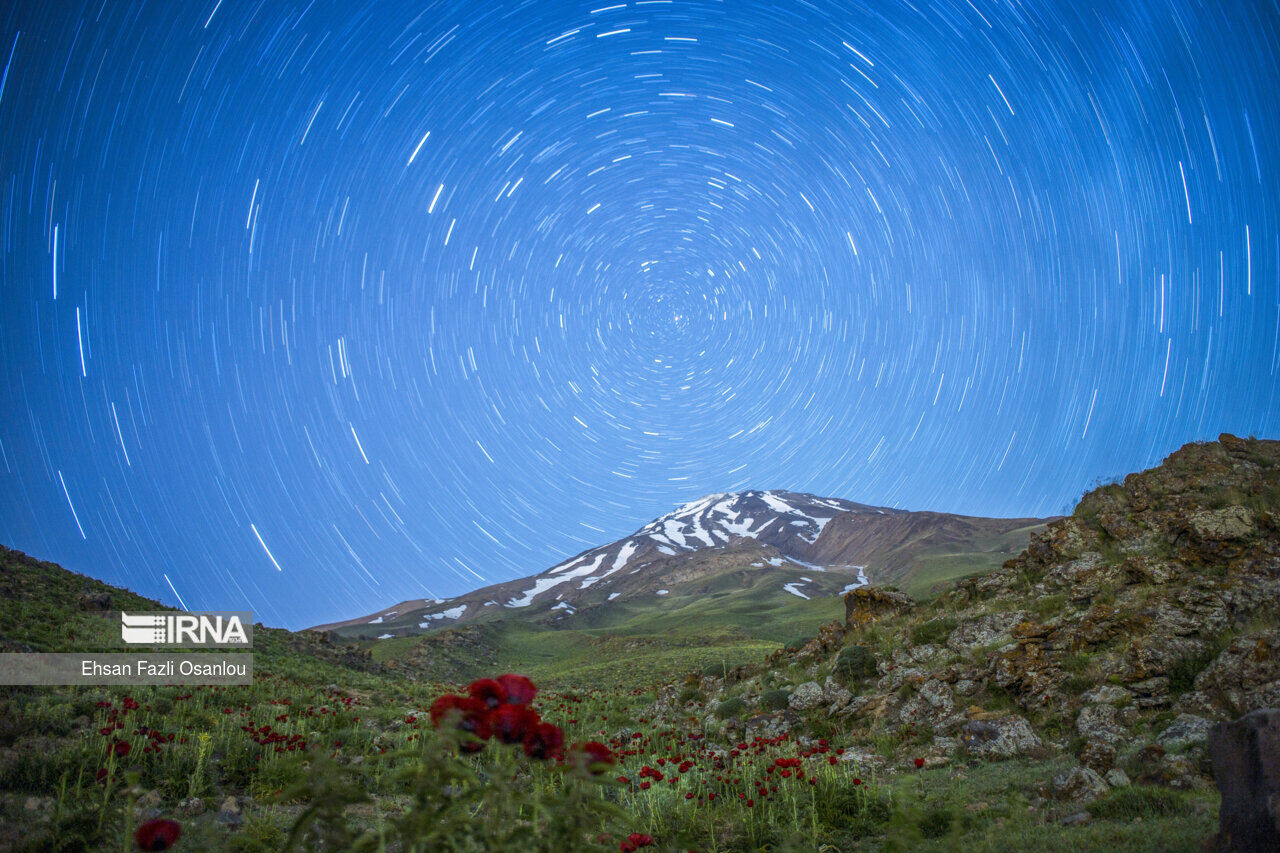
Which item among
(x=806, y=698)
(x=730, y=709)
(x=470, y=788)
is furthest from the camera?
(x=730, y=709)

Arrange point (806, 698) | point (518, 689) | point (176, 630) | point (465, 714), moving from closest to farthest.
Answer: point (465, 714)
point (518, 689)
point (806, 698)
point (176, 630)

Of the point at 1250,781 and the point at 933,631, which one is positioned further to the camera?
the point at 933,631

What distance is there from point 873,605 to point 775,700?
6.23 m

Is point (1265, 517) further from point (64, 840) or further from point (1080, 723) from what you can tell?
point (64, 840)

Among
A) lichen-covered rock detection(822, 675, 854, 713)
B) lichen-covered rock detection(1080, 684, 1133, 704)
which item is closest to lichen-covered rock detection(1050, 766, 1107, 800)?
lichen-covered rock detection(1080, 684, 1133, 704)

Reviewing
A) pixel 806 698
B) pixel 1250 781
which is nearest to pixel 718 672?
pixel 806 698

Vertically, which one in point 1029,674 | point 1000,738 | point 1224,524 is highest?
point 1224,524

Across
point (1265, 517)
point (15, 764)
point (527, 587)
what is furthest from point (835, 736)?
point (527, 587)

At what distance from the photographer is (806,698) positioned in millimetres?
12078

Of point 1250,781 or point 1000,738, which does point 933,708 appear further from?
point 1250,781

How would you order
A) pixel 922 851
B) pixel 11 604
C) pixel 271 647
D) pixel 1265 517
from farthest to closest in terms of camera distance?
pixel 271 647 → pixel 11 604 → pixel 1265 517 → pixel 922 851

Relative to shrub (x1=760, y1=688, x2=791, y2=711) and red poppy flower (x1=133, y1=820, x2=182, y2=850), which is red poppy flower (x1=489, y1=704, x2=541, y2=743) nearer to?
red poppy flower (x1=133, y1=820, x2=182, y2=850)

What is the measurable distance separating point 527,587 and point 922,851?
17871 cm

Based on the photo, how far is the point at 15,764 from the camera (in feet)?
19.0
